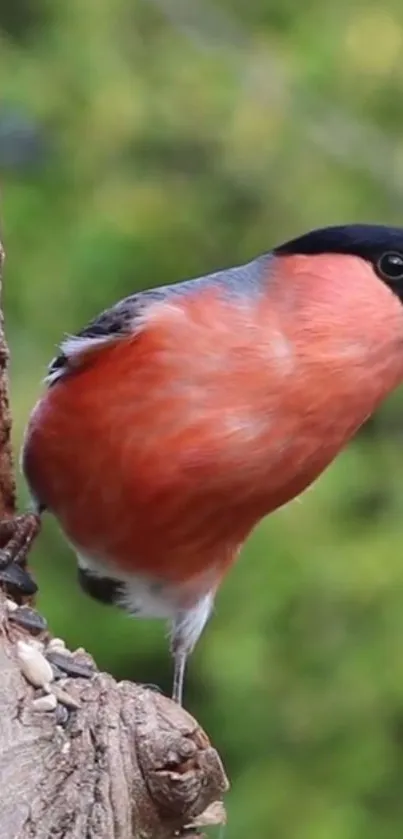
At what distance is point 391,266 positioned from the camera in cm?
231

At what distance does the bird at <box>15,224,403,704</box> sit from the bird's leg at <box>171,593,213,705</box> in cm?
8

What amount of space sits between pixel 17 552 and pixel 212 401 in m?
0.33

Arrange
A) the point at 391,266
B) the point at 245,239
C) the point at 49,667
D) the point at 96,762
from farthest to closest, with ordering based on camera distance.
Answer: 1. the point at 245,239
2. the point at 391,266
3. the point at 49,667
4. the point at 96,762

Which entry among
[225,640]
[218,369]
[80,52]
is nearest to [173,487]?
[218,369]

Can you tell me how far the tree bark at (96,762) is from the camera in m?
1.62

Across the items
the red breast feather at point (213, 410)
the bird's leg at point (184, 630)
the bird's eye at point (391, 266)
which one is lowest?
the bird's leg at point (184, 630)

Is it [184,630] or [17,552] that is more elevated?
[17,552]

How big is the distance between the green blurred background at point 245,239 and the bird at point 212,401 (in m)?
1.08

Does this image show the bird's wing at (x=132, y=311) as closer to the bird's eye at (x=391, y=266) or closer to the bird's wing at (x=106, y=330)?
the bird's wing at (x=106, y=330)

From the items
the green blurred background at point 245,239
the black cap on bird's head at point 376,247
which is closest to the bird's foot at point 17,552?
the black cap on bird's head at point 376,247

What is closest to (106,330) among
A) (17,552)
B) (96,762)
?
(17,552)

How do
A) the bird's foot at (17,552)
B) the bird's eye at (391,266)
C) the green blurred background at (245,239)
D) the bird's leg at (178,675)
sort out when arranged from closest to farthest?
the bird's foot at (17,552)
the bird's eye at (391,266)
the bird's leg at (178,675)
the green blurred background at (245,239)

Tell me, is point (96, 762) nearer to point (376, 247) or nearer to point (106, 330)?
point (106, 330)

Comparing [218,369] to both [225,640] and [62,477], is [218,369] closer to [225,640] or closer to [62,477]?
[62,477]
